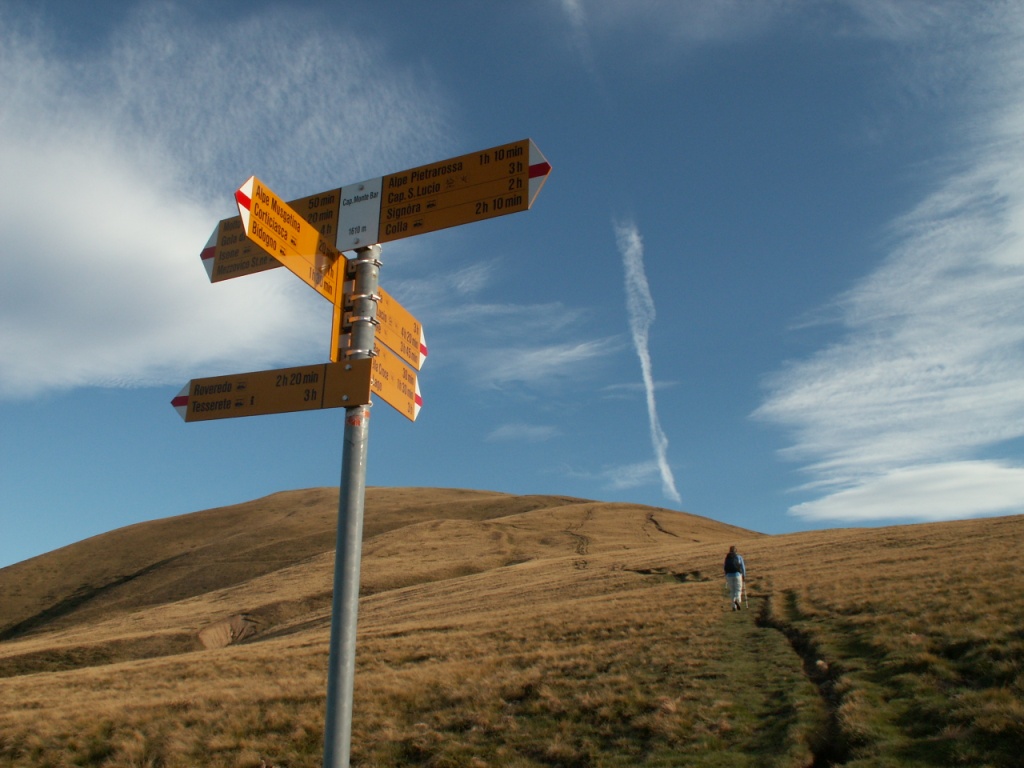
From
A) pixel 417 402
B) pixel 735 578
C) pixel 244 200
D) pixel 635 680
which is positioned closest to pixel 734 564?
pixel 735 578

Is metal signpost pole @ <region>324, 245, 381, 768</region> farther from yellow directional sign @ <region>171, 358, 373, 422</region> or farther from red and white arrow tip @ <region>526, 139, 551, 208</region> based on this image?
red and white arrow tip @ <region>526, 139, 551, 208</region>

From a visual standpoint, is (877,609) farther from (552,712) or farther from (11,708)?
(11,708)

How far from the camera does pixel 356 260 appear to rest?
591 centimetres

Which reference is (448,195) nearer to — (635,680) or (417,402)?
(417,402)

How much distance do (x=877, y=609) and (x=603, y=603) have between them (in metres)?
11.7

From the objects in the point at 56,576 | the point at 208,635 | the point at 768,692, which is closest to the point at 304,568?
the point at 208,635

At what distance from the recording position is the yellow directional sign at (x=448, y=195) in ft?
18.7

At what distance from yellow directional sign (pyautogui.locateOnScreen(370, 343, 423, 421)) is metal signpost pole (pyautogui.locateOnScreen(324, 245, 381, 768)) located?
0.70ft

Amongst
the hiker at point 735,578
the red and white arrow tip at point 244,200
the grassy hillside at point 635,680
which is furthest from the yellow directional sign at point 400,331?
the hiker at point 735,578

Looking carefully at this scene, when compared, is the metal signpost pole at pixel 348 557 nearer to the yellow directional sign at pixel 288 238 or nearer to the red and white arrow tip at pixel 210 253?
the yellow directional sign at pixel 288 238

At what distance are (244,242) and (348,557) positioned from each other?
3.28 metres

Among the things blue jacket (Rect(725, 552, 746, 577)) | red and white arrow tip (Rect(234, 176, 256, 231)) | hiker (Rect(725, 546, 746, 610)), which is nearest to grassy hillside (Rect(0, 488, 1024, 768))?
hiker (Rect(725, 546, 746, 610))

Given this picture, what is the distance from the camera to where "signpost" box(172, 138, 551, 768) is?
212 inches

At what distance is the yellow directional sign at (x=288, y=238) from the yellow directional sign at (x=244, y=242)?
26 cm
